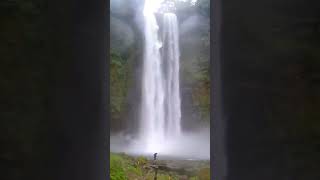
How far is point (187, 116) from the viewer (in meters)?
12.8

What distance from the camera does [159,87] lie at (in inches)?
515

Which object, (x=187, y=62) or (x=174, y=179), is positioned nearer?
(x=174, y=179)

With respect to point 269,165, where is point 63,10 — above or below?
above

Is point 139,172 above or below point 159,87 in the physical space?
below

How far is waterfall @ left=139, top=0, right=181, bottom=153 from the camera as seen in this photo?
1282 cm

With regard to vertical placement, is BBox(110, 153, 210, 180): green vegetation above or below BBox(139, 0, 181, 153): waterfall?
below

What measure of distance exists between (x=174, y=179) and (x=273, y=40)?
8.73 metres

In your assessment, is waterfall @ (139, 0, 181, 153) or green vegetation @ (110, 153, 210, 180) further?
waterfall @ (139, 0, 181, 153)

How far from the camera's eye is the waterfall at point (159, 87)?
12820 millimetres

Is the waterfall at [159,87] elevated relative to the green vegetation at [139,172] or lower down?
elevated

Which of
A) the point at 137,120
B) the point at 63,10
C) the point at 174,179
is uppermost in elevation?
the point at 63,10

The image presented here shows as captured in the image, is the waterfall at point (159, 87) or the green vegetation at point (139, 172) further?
the waterfall at point (159, 87)

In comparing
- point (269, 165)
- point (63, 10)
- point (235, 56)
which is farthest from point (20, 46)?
point (269, 165)

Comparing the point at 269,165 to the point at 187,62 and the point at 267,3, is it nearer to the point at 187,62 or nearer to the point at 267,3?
the point at 267,3
